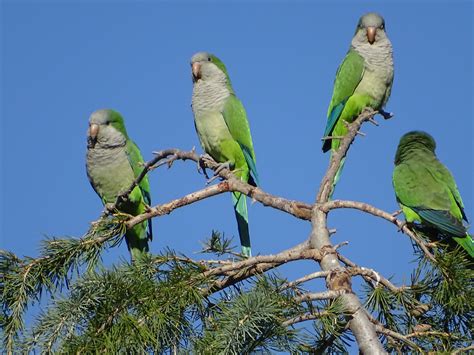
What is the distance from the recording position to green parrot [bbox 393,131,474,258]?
4.79 meters

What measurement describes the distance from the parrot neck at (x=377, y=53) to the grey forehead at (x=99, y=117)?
2.69 metres

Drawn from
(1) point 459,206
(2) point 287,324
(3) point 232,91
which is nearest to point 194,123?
(3) point 232,91

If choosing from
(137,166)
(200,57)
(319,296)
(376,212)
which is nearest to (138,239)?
(137,166)

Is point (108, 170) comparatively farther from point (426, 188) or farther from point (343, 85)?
point (426, 188)

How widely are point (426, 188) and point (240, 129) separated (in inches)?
87.7

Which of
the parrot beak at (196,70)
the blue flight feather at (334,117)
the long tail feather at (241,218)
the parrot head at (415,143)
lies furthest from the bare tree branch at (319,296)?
the parrot beak at (196,70)

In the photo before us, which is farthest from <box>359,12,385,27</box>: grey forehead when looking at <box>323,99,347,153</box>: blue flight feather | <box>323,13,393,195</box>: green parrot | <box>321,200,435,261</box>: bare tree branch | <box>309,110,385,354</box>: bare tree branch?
<box>321,200,435,261</box>: bare tree branch

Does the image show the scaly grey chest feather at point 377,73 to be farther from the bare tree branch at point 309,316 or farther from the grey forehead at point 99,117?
the bare tree branch at point 309,316

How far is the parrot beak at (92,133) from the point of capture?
21.7 ft

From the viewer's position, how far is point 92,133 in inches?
261

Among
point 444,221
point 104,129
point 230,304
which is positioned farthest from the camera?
point 104,129

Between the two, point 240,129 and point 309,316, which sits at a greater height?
point 240,129

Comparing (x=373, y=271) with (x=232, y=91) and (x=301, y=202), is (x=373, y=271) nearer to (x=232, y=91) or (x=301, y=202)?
(x=301, y=202)

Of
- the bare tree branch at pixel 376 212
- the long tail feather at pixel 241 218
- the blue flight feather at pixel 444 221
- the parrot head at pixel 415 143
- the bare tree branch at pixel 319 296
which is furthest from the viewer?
the long tail feather at pixel 241 218
